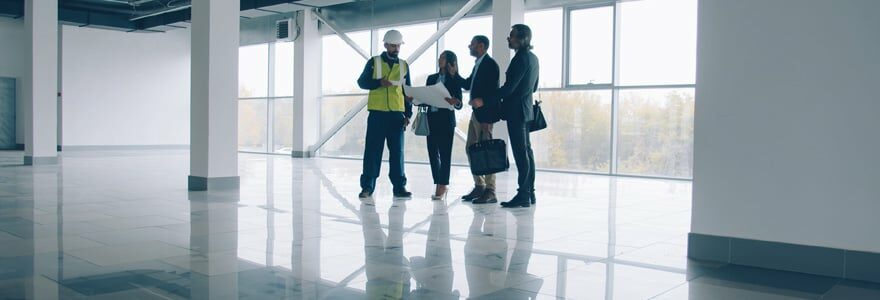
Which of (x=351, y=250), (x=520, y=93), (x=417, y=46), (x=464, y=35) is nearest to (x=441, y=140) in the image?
(x=520, y=93)

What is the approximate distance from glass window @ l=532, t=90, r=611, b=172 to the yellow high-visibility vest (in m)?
6.05

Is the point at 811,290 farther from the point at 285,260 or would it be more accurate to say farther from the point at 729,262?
the point at 285,260

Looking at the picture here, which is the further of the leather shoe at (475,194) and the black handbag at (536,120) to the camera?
the leather shoe at (475,194)

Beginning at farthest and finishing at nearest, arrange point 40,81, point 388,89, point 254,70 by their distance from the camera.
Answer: point 254,70 → point 40,81 → point 388,89

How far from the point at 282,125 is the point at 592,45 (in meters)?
9.33

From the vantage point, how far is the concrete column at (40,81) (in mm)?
11891

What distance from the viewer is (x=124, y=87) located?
1920 cm

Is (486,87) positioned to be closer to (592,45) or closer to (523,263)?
(523,263)

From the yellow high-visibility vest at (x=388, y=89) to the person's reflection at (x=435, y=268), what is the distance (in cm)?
192

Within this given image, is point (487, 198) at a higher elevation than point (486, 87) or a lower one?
lower

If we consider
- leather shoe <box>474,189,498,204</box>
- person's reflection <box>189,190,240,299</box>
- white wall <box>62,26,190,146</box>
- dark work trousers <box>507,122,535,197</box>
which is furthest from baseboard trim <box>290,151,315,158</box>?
dark work trousers <box>507,122,535,197</box>

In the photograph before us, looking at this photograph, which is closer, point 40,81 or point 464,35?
point 40,81

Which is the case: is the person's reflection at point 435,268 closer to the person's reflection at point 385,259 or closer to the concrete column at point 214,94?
the person's reflection at point 385,259

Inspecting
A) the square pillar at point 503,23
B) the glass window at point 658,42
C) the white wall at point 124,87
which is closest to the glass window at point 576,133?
the glass window at point 658,42
